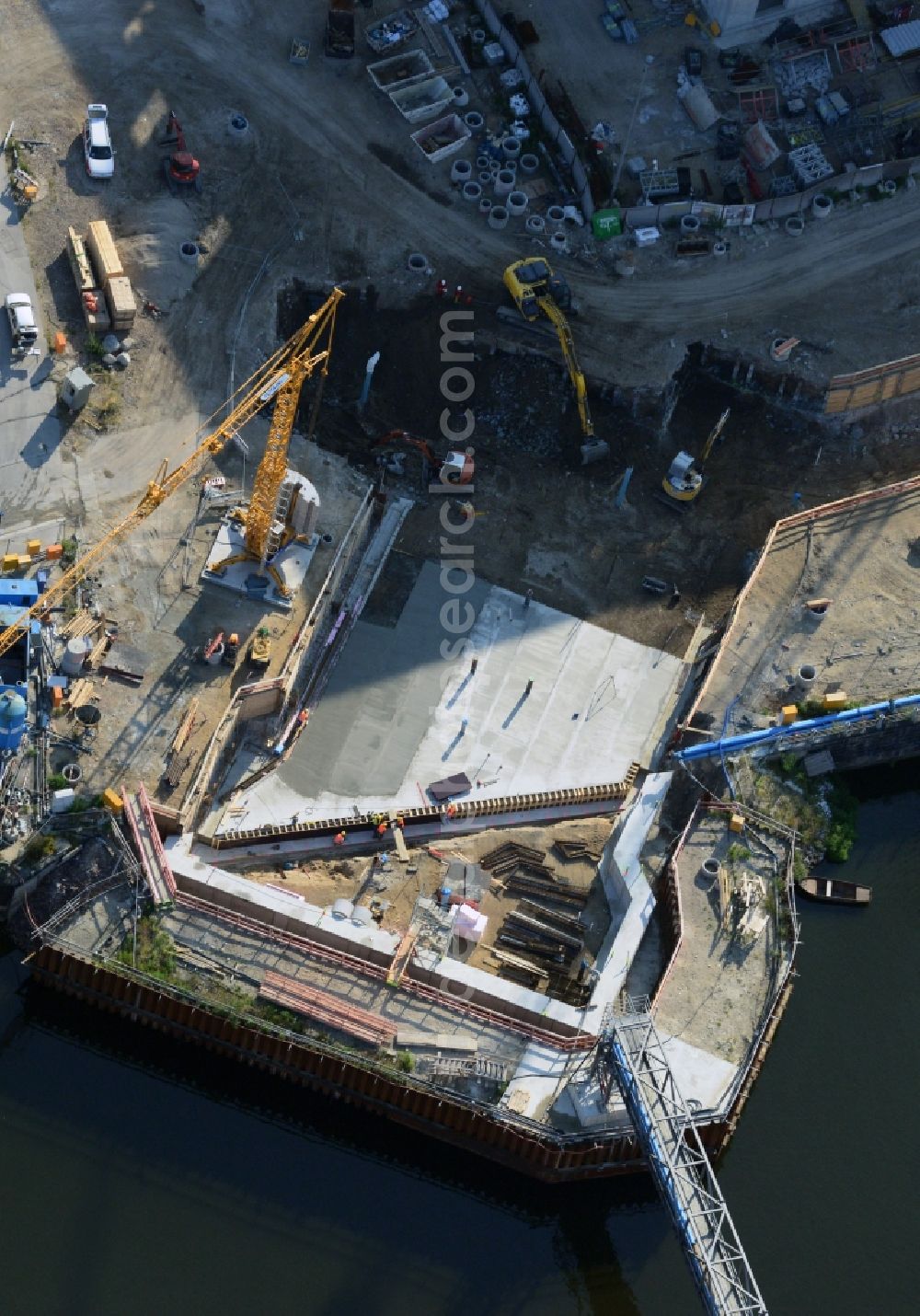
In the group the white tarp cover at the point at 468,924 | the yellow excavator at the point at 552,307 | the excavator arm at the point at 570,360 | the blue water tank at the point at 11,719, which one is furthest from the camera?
the yellow excavator at the point at 552,307

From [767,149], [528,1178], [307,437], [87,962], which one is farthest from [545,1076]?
[767,149]

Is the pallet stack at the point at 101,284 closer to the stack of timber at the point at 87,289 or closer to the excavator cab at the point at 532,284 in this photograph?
the stack of timber at the point at 87,289

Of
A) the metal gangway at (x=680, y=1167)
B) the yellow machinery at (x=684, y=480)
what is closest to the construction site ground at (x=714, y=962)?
the metal gangway at (x=680, y=1167)

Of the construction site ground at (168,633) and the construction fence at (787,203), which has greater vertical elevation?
the construction fence at (787,203)

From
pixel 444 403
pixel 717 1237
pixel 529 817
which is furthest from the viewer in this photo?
pixel 444 403

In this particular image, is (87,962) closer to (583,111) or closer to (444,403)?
(444,403)

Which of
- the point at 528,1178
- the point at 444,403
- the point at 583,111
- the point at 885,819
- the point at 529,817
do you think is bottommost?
the point at 528,1178

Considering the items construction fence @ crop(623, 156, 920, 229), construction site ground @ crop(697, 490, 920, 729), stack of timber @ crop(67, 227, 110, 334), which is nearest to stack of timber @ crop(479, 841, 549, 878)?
construction site ground @ crop(697, 490, 920, 729)

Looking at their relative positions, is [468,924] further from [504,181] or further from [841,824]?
[504,181]
